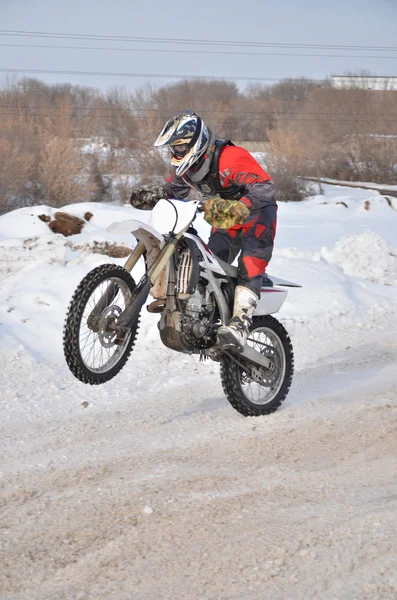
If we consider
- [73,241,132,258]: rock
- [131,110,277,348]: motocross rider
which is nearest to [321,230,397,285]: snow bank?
[73,241,132,258]: rock

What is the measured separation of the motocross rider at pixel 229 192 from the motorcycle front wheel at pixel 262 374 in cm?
38

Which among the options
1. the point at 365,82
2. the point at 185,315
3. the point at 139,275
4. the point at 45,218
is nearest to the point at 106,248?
the point at 139,275

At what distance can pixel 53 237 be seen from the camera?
12.0 m

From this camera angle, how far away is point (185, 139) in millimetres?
5234

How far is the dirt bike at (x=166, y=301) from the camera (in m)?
4.91

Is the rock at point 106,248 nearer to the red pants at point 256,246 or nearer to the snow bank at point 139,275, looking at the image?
the snow bank at point 139,275

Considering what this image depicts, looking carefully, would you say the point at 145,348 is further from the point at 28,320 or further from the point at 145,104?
the point at 145,104

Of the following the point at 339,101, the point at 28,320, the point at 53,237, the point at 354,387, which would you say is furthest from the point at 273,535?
the point at 339,101

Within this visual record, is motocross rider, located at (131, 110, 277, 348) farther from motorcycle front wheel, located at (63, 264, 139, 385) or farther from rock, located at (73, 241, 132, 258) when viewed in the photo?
rock, located at (73, 241, 132, 258)

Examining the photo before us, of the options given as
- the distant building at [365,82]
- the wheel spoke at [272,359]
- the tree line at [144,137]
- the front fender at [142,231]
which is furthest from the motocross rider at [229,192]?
the distant building at [365,82]

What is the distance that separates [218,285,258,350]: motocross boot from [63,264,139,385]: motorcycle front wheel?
0.64 metres

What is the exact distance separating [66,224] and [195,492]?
1111 cm

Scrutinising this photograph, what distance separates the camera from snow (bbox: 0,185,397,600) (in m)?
3.42

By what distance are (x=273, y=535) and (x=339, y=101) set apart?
187 ft
